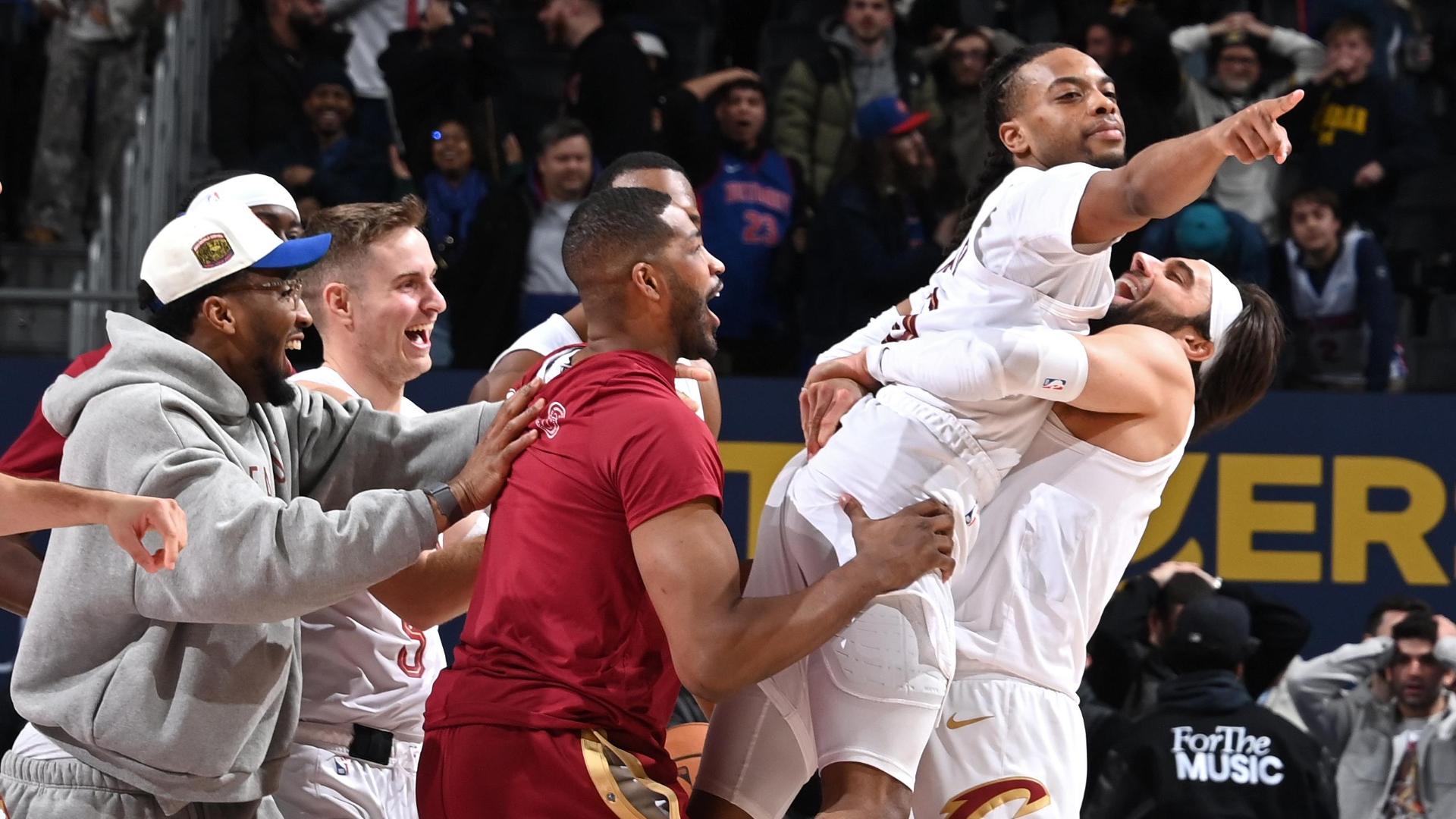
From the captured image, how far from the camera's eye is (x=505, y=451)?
11.9ft

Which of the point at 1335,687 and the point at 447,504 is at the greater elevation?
the point at 447,504

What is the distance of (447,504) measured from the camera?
142 inches

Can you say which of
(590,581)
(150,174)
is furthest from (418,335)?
(150,174)

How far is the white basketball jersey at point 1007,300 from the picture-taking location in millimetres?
3711

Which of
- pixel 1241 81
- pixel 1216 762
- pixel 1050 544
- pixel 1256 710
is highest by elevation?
pixel 1241 81

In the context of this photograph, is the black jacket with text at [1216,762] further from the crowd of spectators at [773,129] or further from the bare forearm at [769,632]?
the bare forearm at [769,632]

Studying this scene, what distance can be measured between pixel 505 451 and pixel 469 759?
600 millimetres

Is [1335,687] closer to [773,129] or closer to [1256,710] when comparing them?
[1256,710]

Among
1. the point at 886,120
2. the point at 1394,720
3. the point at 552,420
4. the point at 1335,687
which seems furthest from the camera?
the point at 886,120

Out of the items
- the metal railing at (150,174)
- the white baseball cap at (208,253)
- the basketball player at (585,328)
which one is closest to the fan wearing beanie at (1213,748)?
the basketball player at (585,328)

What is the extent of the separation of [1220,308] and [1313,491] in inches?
191

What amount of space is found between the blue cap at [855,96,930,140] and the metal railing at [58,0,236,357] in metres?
3.59

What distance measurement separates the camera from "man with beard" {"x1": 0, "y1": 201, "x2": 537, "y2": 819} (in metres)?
3.47

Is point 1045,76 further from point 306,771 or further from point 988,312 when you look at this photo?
point 306,771
